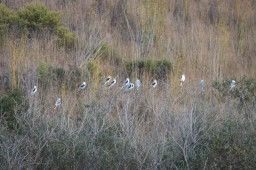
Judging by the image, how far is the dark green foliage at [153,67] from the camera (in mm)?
12227

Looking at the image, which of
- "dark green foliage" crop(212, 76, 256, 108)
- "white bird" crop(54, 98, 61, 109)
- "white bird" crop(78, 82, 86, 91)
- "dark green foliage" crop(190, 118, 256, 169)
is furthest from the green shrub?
"dark green foliage" crop(190, 118, 256, 169)

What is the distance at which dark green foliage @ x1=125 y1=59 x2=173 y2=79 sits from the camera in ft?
40.1

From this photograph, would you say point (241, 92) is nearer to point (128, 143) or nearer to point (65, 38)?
point (128, 143)

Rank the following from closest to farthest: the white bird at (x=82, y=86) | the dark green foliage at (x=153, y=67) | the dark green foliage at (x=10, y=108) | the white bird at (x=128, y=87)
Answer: the dark green foliage at (x=10, y=108) → the white bird at (x=128, y=87) → the white bird at (x=82, y=86) → the dark green foliage at (x=153, y=67)

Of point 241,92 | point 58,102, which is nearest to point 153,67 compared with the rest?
point 58,102

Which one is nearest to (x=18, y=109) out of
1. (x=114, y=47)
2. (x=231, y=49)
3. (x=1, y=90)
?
(x=1, y=90)

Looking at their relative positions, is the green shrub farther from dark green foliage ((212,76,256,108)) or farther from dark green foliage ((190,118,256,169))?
dark green foliage ((190,118,256,169))

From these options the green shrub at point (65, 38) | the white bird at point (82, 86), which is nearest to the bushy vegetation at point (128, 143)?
the white bird at point (82, 86)

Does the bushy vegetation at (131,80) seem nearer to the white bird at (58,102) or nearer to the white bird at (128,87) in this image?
the white bird at (58,102)

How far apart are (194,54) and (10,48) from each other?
15.3 feet

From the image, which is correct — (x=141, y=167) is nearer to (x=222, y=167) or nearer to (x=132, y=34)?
(x=222, y=167)

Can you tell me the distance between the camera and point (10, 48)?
11.5 m

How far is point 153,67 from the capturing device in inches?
483

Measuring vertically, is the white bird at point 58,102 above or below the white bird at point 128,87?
above
